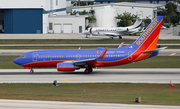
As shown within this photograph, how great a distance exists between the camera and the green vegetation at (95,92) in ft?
71.9

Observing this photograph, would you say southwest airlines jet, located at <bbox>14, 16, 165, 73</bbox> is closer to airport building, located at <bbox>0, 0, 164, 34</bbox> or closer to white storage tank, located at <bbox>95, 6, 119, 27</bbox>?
airport building, located at <bbox>0, 0, 164, 34</bbox>

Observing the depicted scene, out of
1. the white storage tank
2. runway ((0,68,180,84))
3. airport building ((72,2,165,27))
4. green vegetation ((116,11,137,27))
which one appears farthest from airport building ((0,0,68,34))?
runway ((0,68,180,84))

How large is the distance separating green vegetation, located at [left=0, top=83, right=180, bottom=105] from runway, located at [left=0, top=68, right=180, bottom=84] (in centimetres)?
274

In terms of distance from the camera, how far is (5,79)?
110ft

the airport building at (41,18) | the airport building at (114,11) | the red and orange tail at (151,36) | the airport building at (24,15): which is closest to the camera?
the red and orange tail at (151,36)

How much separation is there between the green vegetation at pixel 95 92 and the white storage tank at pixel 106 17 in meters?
97.2

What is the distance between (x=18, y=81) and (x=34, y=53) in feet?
22.4

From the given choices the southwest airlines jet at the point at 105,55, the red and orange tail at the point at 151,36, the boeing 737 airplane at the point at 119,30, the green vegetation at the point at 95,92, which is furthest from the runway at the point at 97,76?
the boeing 737 airplane at the point at 119,30

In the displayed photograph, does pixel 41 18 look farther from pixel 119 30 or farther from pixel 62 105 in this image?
pixel 62 105

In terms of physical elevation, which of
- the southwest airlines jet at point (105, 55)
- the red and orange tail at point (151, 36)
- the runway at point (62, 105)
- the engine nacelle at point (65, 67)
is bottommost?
the runway at point (62, 105)

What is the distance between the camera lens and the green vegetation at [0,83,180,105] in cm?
2191

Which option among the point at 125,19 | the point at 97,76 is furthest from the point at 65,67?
the point at 125,19

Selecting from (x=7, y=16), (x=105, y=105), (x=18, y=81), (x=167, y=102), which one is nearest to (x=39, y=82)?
(x=18, y=81)

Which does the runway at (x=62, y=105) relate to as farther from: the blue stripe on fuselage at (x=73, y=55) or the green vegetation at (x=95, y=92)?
the blue stripe on fuselage at (x=73, y=55)
